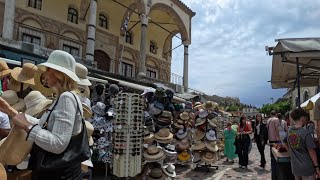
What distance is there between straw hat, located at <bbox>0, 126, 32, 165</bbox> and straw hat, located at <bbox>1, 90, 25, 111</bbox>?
2468 mm

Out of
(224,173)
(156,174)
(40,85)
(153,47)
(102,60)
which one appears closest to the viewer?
(40,85)

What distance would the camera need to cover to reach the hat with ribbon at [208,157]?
9.05m

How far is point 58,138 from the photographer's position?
6.27 ft

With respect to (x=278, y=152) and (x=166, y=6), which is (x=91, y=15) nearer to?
(x=166, y=6)

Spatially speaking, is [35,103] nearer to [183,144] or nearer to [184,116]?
[184,116]

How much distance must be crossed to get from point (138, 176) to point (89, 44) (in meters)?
9.17

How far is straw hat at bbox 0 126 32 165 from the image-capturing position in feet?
7.08

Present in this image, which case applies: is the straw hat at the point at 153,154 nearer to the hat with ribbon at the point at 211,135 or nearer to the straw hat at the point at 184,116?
the straw hat at the point at 184,116

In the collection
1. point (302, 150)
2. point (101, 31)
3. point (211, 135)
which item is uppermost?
point (101, 31)

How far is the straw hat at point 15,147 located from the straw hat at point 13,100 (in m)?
2.47

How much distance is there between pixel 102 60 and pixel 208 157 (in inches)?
485

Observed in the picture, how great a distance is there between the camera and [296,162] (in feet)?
13.8

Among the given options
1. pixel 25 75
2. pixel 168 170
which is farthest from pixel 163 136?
pixel 25 75

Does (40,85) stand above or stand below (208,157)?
above
